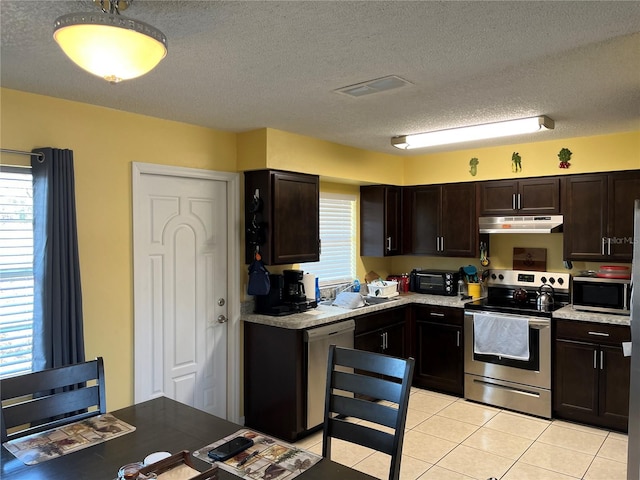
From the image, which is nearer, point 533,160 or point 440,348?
point 533,160

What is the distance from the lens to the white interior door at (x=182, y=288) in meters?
3.37

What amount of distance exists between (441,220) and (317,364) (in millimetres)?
2190

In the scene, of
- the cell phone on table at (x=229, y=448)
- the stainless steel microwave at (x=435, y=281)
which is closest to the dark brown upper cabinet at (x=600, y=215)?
the stainless steel microwave at (x=435, y=281)

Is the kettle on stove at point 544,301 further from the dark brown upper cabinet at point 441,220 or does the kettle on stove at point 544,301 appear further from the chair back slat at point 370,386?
the chair back slat at point 370,386

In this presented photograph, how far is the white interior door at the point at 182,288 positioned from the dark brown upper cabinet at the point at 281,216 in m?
0.23

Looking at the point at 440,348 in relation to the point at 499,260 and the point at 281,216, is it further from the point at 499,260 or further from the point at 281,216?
the point at 281,216

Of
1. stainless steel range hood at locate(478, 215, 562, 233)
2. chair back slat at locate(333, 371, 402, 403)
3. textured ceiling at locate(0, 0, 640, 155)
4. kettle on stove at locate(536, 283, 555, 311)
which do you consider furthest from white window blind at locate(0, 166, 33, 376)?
kettle on stove at locate(536, 283, 555, 311)

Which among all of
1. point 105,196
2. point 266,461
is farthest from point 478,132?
point 266,461

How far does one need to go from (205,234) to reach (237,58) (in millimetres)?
1834

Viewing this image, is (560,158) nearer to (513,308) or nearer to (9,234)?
(513,308)

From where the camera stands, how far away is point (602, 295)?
3.95 m

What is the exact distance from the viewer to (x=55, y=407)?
83.3 inches

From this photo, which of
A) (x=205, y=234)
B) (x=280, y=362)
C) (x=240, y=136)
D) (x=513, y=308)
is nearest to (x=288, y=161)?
(x=240, y=136)

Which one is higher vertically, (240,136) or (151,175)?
(240,136)
